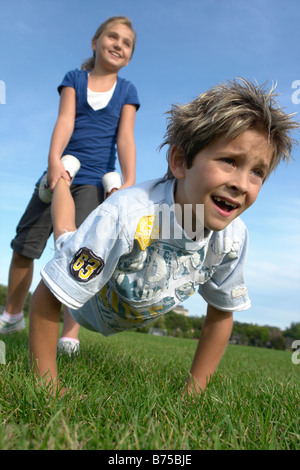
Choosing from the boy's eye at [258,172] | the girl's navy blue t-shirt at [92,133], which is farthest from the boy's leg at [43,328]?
the girl's navy blue t-shirt at [92,133]

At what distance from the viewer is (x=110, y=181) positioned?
3621mm

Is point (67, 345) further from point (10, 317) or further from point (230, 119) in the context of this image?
point (230, 119)

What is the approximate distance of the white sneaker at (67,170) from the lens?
132 inches

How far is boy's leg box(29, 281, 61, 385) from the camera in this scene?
216 centimetres

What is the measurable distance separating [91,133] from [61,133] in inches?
11.3

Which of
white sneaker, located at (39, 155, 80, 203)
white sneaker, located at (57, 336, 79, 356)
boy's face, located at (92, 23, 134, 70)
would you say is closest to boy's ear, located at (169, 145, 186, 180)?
white sneaker, located at (39, 155, 80, 203)

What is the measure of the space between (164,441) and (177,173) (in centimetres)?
136

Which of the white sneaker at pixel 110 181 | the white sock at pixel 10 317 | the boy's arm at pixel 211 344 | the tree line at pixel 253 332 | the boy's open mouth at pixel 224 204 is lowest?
the tree line at pixel 253 332

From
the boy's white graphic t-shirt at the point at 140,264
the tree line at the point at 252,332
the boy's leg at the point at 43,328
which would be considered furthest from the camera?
the tree line at the point at 252,332

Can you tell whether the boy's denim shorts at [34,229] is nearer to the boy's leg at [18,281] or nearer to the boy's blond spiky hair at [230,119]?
the boy's leg at [18,281]

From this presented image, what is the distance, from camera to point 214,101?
7.52 feet

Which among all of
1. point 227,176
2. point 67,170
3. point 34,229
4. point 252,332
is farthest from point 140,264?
point 252,332
